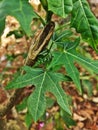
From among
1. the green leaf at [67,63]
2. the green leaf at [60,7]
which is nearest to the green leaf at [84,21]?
the green leaf at [60,7]

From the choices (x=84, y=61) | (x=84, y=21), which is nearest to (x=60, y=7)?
(x=84, y=21)

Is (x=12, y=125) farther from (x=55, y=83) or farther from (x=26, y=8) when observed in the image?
(x=26, y=8)

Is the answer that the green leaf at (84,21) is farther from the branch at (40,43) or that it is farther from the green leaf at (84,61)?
the green leaf at (84,61)

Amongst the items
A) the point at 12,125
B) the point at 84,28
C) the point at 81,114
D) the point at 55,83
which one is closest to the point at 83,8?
the point at 84,28

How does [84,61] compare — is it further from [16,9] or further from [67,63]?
[16,9]

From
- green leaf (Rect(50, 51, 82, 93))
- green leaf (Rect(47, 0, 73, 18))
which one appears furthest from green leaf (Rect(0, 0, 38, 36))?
green leaf (Rect(50, 51, 82, 93))

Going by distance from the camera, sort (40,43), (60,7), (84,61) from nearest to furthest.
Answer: (60,7), (40,43), (84,61)
